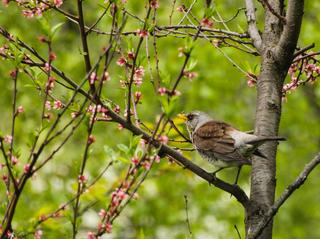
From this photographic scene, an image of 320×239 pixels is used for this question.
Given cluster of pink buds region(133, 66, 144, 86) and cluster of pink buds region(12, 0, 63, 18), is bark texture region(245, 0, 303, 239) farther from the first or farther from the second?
cluster of pink buds region(12, 0, 63, 18)

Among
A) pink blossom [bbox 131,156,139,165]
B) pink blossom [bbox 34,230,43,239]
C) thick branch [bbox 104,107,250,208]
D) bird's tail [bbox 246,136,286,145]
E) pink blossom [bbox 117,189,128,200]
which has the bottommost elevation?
pink blossom [bbox 34,230,43,239]

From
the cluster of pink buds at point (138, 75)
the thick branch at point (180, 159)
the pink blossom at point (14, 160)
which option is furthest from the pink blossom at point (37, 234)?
the cluster of pink buds at point (138, 75)

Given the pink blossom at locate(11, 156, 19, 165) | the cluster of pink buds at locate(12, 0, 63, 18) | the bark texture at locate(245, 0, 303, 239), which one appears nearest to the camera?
the pink blossom at locate(11, 156, 19, 165)

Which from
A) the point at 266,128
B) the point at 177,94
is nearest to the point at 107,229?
the point at 177,94

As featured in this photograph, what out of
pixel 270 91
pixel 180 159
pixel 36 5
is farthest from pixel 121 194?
pixel 270 91

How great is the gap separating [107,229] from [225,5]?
1148cm

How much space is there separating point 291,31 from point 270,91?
0.43 metres

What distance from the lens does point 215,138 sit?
5848mm

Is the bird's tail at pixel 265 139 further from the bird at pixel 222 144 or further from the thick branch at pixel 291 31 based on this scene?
the thick branch at pixel 291 31

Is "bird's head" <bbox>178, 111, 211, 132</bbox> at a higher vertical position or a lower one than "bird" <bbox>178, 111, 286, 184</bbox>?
higher

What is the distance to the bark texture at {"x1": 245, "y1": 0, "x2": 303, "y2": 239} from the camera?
13.6 ft

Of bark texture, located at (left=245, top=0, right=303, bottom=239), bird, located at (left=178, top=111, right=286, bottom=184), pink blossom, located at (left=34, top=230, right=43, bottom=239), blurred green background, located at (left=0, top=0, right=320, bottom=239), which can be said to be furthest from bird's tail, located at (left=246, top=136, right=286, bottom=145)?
blurred green background, located at (left=0, top=0, right=320, bottom=239)

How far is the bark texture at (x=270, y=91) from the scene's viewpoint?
4.15 meters

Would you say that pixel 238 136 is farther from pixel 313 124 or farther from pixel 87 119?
pixel 313 124
